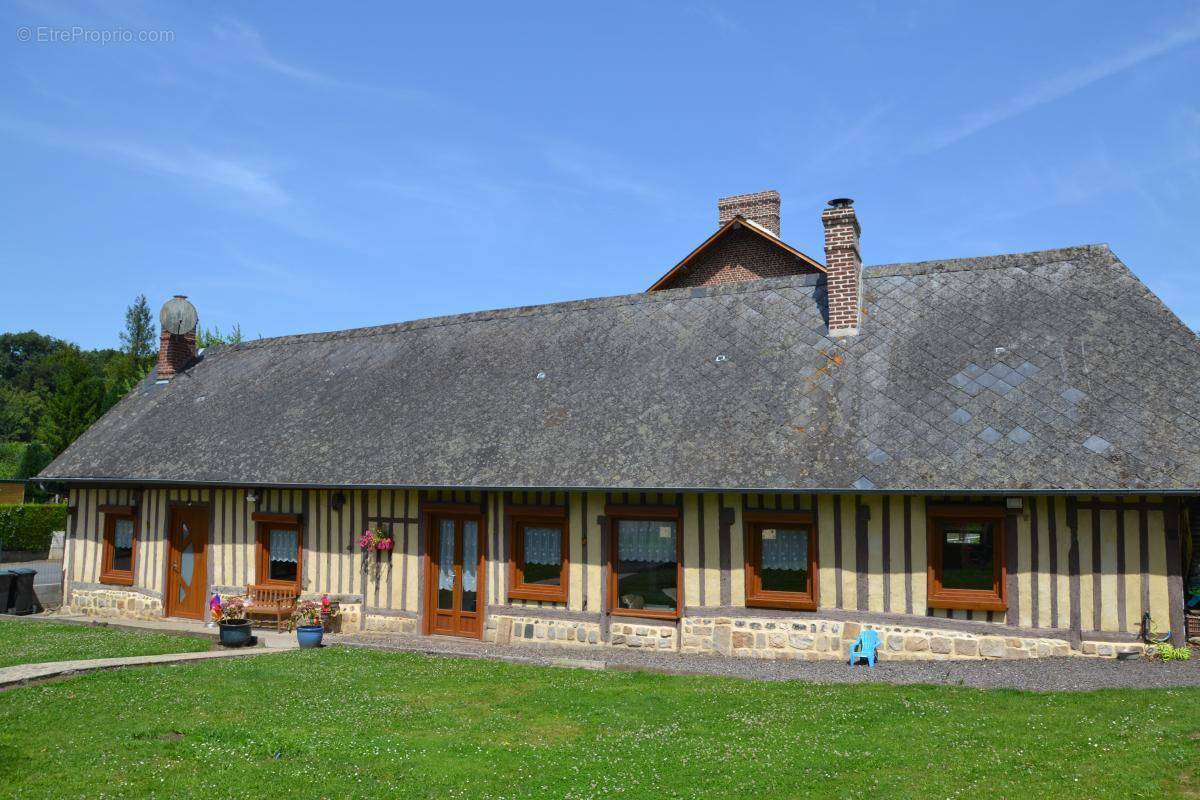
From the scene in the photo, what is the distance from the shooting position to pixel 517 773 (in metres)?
6.93

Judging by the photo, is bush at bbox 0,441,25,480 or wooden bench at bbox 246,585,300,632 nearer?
wooden bench at bbox 246,585,300,632

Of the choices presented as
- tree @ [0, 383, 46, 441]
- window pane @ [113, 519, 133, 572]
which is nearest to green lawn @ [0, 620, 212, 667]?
window pane @ [113, 519, 133, 572]

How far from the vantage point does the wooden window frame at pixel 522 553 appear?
42.8 feet

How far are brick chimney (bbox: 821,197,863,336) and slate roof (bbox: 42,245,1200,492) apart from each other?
0.28 metres

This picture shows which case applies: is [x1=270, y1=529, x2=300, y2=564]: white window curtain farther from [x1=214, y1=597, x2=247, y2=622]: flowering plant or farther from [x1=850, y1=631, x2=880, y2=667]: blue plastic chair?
[x1=850, y1=631, x2=880, y2=667]: blue plastic chair

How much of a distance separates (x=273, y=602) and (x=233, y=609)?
1161 millimetres

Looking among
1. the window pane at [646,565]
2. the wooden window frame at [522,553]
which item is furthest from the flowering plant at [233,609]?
the window pane at [646,565]

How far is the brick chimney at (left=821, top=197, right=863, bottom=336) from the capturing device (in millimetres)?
13680

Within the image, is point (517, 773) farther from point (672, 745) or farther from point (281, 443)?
point (281, 443)

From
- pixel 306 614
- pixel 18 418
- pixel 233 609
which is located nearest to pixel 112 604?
pixel 233 609

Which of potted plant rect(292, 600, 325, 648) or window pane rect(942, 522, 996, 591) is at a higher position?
window pane rect(942, 522, 996, 591)

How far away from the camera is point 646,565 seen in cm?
1254

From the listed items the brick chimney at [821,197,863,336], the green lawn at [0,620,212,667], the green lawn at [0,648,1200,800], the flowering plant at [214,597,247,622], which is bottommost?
the green lawn at [0,620,212,667]

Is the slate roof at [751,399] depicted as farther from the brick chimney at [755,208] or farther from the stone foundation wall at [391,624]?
the brick chimney at [755,208]
